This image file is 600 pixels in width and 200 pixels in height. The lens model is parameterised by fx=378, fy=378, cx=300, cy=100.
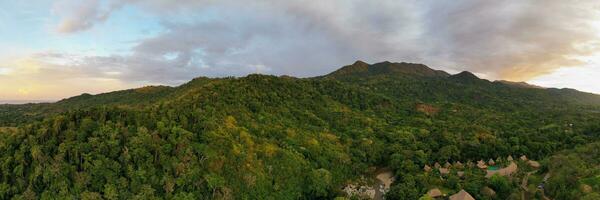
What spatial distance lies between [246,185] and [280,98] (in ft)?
156

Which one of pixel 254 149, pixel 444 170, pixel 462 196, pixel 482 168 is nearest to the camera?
pixel 462 196

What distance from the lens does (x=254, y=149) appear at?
65.1m

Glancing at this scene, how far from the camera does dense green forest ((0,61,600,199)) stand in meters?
52.9

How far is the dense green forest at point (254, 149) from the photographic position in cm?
5294

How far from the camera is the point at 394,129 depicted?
95250 millimetres

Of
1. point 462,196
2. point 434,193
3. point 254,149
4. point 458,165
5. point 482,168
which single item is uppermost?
point 254,149

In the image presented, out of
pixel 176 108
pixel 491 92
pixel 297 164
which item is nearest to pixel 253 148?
pixel 297 164

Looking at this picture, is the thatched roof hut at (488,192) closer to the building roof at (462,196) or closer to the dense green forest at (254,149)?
the dense green forest at (254,149)

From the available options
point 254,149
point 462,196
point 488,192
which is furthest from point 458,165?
point 254,149

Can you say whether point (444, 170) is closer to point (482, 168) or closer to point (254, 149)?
point (482, 168)

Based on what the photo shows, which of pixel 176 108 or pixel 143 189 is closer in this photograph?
pixel 143 189

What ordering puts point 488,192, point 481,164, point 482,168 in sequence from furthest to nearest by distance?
1. point 481,164
2. point 482,168
3. point 488,192

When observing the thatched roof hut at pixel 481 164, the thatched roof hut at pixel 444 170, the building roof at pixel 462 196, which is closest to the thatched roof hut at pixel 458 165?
the thatched roof hut at pixel 444 170

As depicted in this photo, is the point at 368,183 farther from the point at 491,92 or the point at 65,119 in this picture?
the point at 491,92
